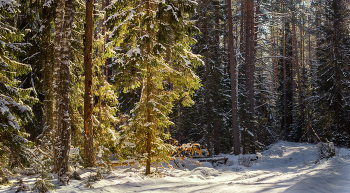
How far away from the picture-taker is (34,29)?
428 inches

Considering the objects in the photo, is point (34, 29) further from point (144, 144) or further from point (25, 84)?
point (144, 144)

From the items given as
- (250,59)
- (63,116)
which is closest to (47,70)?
(63,116)

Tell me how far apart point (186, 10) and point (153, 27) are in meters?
1.30

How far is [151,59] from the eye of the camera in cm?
791

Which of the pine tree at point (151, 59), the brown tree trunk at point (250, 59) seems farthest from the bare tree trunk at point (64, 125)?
the brown tree trunk at point (250, 59)

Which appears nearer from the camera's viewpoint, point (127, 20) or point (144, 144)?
point (127, 20)

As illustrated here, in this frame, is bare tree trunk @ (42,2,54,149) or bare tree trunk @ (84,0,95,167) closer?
bare tree trunk @ (84,0,95,167)

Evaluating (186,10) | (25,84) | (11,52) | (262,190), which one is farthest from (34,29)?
(262,190)

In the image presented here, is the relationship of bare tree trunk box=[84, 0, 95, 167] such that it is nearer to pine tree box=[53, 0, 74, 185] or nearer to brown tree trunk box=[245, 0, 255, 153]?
pine tree box=[53, 0, 74, 185]

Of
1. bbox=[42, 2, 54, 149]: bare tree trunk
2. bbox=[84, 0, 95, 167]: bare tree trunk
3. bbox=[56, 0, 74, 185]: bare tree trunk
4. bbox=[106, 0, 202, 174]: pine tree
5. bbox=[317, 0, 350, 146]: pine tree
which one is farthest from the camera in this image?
bbox=[317, 0, 350, 146]: pine tree

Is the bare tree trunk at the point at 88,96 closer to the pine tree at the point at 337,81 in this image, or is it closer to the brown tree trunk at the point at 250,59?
the brown tree trunk at the point at 250,59

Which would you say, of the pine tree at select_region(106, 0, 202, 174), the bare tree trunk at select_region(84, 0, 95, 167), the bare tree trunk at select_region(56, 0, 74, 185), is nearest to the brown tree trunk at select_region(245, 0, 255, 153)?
the pine tree at select_region(106, 0, 202, 174)

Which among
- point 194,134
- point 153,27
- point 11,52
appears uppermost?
point 153,27

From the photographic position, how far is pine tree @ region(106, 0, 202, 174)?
7.95m
